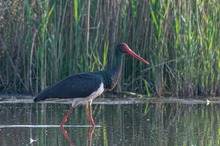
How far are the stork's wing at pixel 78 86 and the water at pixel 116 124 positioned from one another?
1.21ft

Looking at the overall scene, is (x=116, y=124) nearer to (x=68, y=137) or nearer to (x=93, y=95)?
(x=93, y=95)

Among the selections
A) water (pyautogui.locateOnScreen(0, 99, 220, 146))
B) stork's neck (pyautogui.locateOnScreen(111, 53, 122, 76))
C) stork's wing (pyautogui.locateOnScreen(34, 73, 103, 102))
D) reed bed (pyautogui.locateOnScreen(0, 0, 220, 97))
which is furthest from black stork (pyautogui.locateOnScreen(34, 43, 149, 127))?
reed bed (pyautogui.locateOnScreen(0, 0, 220, 97))

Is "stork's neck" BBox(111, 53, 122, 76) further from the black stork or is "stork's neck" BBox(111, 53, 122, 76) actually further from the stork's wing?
the stork's wing

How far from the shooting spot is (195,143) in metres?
7.77

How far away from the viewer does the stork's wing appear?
9.66 meters

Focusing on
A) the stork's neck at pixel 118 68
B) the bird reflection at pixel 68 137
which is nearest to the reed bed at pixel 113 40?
the stork's neck at pixel 118 68

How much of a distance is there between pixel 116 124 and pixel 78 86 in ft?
2.74

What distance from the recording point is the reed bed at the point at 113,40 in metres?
11.3

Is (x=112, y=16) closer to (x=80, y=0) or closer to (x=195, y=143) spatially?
(x=80, y=0)

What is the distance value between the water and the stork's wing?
0.37m

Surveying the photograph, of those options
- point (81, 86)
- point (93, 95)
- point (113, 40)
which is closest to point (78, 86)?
point (81, 86)

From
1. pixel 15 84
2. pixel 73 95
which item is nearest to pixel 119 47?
pixel 73 95

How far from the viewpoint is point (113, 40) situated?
11.5 meters

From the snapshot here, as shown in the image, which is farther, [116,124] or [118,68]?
[118,68]
